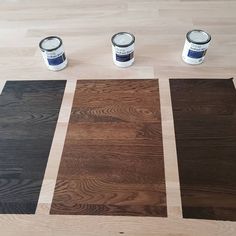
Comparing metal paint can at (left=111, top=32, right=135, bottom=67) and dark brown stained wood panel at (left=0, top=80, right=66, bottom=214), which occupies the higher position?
metal paint can at (left=111, top=32, right=135, bottom=67)

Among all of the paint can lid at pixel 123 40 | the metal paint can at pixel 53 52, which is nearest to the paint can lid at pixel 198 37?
the paint can lid at pixel 123 40

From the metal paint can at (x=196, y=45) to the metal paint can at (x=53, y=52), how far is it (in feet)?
1.60

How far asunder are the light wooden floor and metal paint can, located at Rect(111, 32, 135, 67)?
0.13 feet

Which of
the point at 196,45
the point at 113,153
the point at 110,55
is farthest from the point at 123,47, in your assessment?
the point at 113,153

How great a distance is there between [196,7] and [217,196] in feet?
3.35

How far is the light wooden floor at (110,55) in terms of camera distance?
62 cm

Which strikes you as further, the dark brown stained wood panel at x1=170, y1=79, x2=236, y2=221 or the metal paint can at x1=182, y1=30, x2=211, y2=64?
the metal paint can at x1=182, y1=30, x2=211, y2=64

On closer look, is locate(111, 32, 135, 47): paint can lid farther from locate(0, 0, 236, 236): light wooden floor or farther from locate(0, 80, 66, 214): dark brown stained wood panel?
locate(0, 80, 66, 214): dark brown stained wood panel

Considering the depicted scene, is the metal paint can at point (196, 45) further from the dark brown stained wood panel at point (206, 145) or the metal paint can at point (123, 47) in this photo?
the metal paint can at point (123, 47)

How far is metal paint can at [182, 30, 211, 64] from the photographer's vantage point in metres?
0.88

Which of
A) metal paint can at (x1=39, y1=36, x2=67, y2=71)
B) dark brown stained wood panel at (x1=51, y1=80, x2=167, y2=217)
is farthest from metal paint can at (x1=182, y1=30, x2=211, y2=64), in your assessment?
metal paint can at (x1=39, y1=36, x2=67, y2=71)

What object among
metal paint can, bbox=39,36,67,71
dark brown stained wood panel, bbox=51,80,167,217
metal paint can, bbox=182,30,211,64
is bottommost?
dark brown stained wood panel, bbox=51,80,167,217

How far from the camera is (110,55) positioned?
3.40 ft

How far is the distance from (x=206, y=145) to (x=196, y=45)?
1.25 ft
